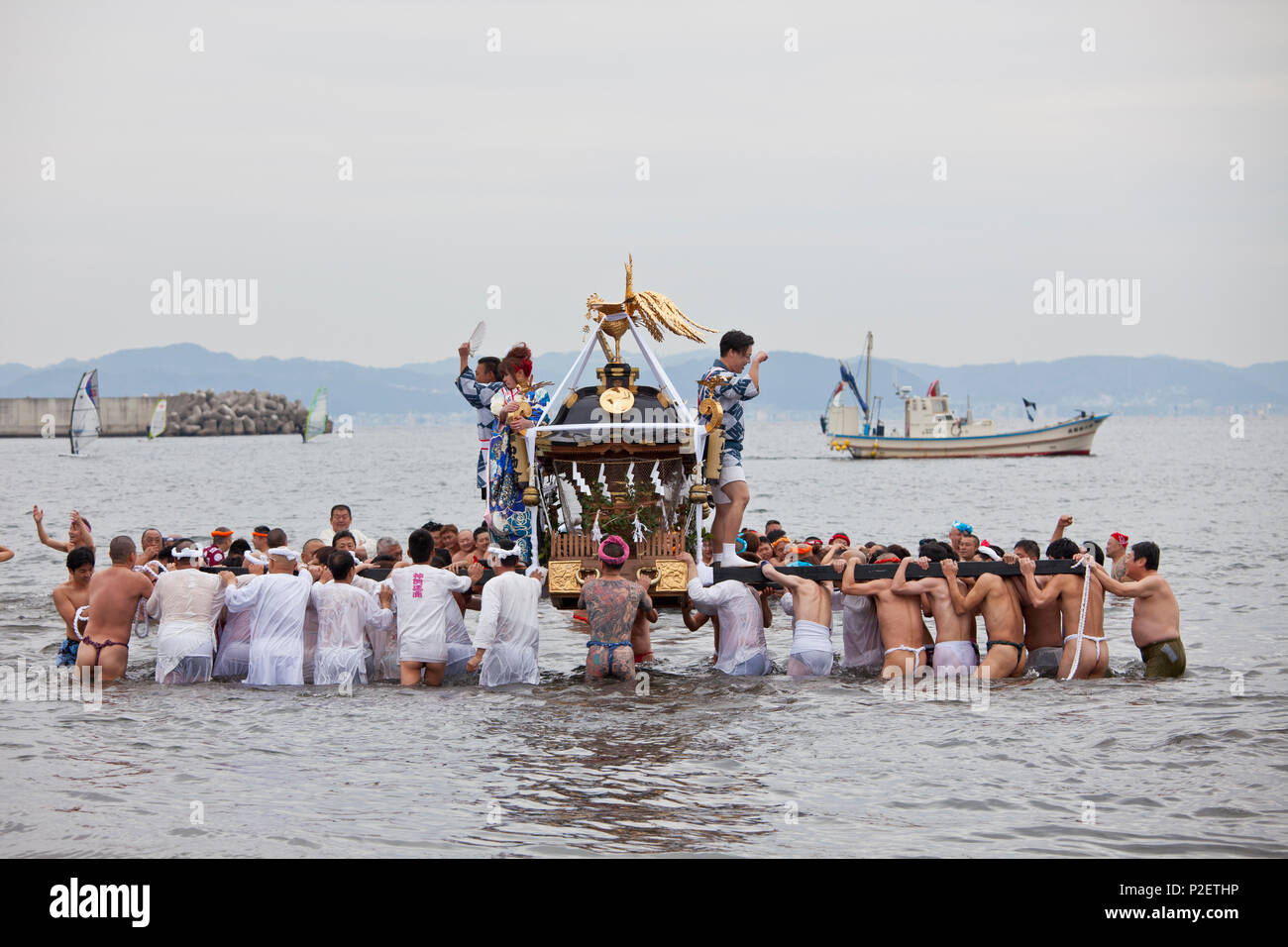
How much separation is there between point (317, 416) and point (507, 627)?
15677 cm

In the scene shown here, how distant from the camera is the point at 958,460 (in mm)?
109375

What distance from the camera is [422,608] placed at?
12.5 meters

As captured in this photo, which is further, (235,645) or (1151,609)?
(235,645)

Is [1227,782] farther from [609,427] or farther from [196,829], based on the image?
[196,829]

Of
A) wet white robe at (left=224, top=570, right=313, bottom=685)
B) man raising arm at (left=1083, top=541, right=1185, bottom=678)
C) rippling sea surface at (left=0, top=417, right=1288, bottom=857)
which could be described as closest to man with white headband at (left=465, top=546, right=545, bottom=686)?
rippling sea surface at (left=0, top=417, right=1288, bottom=857)

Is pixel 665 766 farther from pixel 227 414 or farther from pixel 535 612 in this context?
pixel 227 414

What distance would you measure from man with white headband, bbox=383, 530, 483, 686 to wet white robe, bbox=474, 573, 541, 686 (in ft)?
1.40

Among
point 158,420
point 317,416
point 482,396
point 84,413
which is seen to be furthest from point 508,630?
point 317,416

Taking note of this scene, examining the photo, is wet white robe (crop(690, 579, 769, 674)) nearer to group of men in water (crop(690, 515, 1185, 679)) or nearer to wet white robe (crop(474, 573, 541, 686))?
group of men in water (crop(690, 515, 1185, 679))

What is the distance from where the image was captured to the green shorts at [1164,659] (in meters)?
13.1

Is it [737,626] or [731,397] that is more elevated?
[731,397]

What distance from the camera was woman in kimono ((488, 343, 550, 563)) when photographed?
1345 centimetres

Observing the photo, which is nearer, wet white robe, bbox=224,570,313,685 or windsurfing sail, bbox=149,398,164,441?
wet white robe, bbox=224,570,313,685

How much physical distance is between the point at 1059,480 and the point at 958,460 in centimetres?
Result: 3292
